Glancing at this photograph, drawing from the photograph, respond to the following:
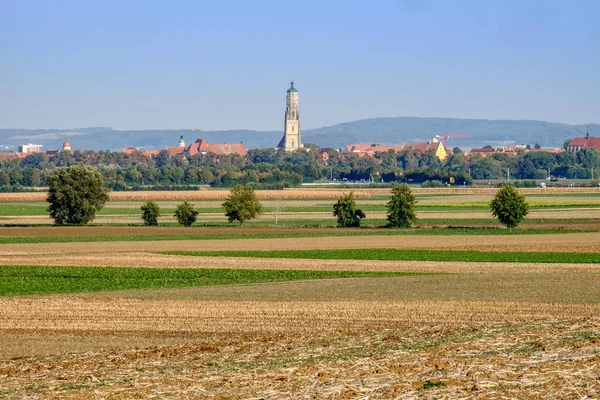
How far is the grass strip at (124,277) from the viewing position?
1607 inches

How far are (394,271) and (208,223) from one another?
4663 cm

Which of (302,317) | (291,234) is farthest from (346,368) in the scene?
(291,234)

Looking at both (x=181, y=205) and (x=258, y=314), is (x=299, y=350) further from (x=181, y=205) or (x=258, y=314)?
(x=181, y=205)

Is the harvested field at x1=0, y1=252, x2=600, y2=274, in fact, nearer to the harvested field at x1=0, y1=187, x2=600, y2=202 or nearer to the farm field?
the farm field

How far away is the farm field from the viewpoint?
18.6 m

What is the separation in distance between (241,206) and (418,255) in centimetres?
3519

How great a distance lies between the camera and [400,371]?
19.1m

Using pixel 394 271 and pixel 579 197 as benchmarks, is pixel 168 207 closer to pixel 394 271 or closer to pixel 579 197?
pixel 579 197

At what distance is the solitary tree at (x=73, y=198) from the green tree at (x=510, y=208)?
1291 inches

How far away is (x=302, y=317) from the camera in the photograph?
101ft

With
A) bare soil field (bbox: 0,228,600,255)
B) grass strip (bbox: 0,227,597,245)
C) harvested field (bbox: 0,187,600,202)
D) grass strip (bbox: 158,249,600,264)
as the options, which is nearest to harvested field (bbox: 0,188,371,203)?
harvested field (bbox: 0,187,600,202)

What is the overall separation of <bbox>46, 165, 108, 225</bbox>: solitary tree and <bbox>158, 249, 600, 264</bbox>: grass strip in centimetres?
3426

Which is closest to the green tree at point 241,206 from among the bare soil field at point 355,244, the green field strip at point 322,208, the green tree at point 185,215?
the green tree at point 185,215

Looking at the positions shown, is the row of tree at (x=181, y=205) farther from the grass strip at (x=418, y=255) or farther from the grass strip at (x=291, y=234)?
the grass strip at (x=418, y=255)
